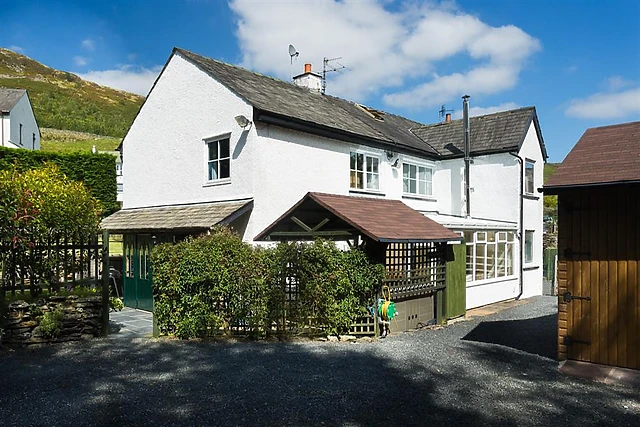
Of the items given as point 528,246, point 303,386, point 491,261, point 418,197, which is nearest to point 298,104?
point 418,197

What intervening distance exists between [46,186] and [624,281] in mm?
12491

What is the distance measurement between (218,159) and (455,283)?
869 cm

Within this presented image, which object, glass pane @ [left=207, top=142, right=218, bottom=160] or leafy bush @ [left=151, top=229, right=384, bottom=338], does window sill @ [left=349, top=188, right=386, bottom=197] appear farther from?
leafy bush @ [left=151, top=229, right=384, bottom=338]

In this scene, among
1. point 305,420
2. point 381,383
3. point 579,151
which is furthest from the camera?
point 579,151

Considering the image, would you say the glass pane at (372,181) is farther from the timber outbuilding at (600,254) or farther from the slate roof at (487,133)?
the timber outbuilding at (600,254)

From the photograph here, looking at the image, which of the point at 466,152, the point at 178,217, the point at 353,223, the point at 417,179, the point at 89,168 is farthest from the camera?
the point at 89,168

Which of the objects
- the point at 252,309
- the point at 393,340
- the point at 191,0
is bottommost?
the point at 393,340

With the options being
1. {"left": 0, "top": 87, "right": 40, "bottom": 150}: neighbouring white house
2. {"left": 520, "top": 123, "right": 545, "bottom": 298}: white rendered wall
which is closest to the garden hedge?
{"left": 0, "top": 87, "right": 40, "bottom": 150}: neighbouring white house

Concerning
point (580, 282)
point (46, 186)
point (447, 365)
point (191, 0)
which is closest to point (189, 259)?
point (46, 186)

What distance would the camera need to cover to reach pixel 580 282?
318 inches

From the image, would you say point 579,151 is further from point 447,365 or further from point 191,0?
point 191,0

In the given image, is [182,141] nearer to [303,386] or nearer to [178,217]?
[178,217]

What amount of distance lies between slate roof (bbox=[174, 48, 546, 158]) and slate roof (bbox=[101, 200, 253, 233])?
3.04 metres

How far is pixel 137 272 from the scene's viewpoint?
15672mm
